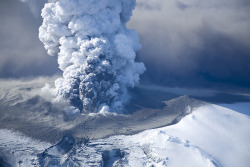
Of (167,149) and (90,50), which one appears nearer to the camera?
(167,149)

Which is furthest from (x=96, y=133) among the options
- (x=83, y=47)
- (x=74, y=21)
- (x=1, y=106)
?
(x=74, y=21)

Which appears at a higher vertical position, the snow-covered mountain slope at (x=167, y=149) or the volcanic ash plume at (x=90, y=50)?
the volcanic ash plume at (x=90, y=50)

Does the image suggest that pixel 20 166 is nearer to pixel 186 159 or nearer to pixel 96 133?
pixel 96 133

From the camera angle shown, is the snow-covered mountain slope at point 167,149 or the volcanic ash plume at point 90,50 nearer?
the snow-covered mountain slope at point 167,149

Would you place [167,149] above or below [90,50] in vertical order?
below

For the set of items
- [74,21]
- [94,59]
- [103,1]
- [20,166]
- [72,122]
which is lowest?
[20,166]
